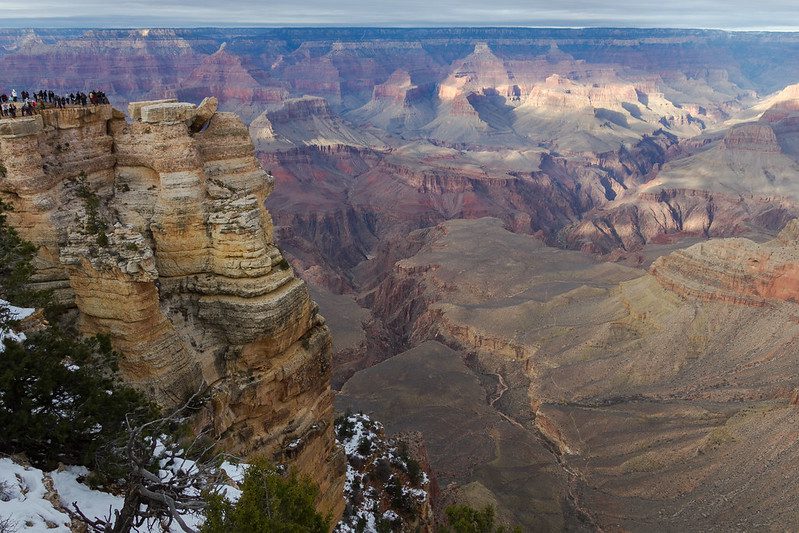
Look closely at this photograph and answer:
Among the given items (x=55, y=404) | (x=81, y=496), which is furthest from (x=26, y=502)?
(x=55, y=404)

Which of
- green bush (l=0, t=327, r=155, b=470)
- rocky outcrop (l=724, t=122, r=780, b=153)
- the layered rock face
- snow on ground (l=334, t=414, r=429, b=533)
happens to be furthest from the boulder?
rocky outcrop (l=724, t=122, r=780, b=153)

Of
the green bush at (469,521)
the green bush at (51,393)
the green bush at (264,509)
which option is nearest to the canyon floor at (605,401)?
the green bush at (469,521)

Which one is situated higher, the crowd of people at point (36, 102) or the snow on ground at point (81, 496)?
the crowd of people at point (36, 102)

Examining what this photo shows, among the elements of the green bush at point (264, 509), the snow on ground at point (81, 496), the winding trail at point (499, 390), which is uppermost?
the green bush at point (264, 509)

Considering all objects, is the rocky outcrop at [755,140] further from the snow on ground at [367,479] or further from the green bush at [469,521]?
the green bush at [469,521]

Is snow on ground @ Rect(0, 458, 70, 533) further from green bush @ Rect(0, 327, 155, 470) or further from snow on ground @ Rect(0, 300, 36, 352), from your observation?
snow on ground @ Rect(0, 300, 36, 352)

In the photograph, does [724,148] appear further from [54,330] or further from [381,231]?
[54,330]
